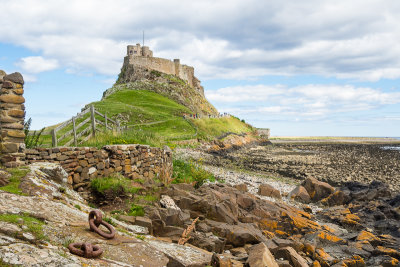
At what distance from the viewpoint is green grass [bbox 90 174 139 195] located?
37.3ft

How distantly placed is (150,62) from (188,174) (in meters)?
73.5

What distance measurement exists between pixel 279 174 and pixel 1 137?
2546 cm

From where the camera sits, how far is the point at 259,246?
791cm

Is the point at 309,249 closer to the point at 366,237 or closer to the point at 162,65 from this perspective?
the point at 366,237

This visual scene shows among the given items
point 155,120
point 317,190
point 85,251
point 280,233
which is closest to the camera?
point 85,251

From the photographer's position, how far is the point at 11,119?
10.1 m

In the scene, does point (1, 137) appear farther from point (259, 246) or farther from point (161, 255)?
point (259, 246)

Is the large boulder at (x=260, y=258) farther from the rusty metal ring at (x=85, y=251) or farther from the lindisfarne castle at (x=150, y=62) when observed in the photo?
the lindisfarne castle at (x=150, y=62)

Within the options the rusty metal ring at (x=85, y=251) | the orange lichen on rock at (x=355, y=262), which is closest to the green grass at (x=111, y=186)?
the rusty metal ring at (x=85, y=251)

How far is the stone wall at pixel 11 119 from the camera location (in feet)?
32.3

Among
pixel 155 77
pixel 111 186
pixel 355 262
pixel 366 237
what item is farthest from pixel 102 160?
pixel 155 77

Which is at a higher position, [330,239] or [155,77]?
[155,77]

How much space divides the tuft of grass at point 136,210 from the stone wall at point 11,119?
11.7 feet

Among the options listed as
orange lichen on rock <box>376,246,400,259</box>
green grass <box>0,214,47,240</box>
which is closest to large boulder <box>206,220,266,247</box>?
orange lichen on rock <box>376,246,400,259</box>
